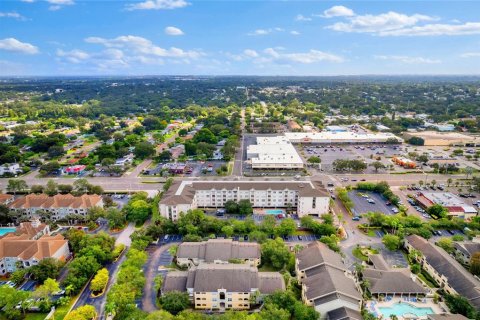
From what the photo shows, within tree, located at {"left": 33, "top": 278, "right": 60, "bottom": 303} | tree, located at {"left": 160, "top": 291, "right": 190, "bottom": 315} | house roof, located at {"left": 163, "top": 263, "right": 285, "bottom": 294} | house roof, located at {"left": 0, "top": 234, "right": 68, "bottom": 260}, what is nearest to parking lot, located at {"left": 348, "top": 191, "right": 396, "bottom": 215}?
house roof, located at {"left": 163, "top": 263, "right": 285, "bottom": 294}

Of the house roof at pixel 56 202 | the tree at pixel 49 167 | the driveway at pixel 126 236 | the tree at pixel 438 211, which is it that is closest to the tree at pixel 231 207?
the driveway at pixel 126 236

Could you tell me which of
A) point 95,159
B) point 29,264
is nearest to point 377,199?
point 29,264

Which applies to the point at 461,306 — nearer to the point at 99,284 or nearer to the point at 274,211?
the point at 274,211

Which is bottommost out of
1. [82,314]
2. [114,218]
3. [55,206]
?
[82,314]

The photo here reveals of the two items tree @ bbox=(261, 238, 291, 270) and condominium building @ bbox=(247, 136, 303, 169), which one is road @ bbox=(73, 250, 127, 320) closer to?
tree @ bbox=(261, 238, 291, 270)

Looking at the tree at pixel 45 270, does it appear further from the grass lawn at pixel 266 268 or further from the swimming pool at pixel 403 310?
the swimming pool at pixel 403 310

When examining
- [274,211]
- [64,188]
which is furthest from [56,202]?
[274,211]
